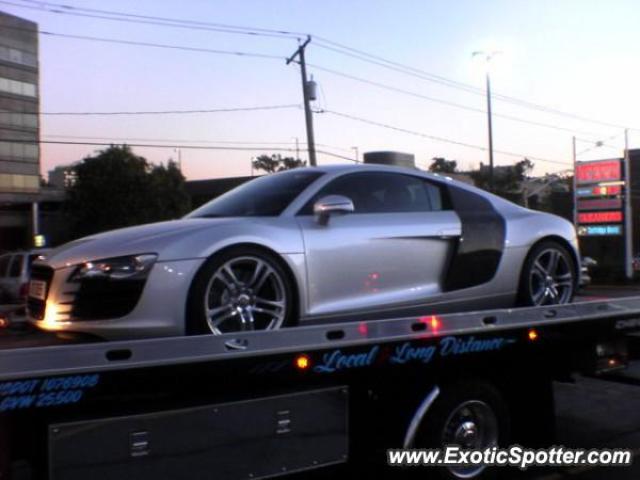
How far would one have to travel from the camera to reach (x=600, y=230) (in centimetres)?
3566

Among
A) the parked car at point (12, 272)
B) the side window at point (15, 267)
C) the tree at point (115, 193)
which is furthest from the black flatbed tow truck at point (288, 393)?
the tree at point (115, 193)

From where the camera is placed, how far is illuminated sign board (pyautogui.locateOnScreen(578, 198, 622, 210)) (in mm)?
35156

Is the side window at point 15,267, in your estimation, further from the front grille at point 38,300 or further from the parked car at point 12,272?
the front grille at point 38,300

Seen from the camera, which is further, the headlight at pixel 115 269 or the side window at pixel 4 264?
the side window at pixel 4 264

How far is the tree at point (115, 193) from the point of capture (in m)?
37.6

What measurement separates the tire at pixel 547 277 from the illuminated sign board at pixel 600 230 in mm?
31130

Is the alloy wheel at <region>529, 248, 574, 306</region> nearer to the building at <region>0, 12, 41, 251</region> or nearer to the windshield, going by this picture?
the windshield

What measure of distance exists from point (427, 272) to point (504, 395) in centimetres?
113

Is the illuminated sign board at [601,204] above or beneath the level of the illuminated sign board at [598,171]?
beneath

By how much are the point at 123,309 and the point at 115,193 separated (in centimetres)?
3497

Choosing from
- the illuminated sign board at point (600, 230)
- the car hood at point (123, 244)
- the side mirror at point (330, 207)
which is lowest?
the car hood at point (123, 244)

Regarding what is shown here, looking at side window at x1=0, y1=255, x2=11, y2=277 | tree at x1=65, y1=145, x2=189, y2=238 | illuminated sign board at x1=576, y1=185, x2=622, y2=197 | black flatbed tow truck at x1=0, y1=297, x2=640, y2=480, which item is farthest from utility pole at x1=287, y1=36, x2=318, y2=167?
black flatbed tow truck at x1=0, y1=297, x2=640, y2=480

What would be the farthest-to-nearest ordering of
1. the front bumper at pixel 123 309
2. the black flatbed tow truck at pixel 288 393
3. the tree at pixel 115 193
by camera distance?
the tree at pixel 115 193 → the front bumper at pixel 123 309 → the black flatbed tow truck at pixel 288 393

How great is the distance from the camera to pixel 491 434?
5.27 metres
